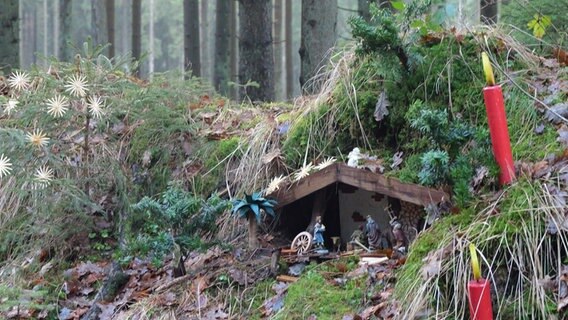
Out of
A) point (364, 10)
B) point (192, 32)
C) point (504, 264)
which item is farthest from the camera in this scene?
point (192, 32)

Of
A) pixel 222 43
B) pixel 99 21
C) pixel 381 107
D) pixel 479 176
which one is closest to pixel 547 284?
pixel 479 176

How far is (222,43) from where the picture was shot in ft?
52.3

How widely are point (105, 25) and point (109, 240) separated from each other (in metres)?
10.7

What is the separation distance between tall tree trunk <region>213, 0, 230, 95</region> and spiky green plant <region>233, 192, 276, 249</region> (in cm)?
1059

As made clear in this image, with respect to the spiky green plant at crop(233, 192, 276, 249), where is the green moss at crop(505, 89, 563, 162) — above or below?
above

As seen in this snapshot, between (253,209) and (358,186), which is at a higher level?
(358,186)

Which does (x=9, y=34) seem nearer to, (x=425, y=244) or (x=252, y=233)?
(x=252, y=233)

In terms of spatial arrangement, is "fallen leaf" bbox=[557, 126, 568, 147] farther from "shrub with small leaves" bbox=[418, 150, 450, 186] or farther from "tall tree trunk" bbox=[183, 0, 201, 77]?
"tall tree trunk" bbox=[183, 0, 201, 77]

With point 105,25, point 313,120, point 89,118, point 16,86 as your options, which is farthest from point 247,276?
point 105,25

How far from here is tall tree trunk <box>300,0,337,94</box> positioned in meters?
9.25

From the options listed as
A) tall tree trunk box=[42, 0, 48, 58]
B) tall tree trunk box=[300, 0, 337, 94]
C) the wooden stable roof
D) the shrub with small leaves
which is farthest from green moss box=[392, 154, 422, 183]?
tall tree trunk box=[42, 0, 48, 58]

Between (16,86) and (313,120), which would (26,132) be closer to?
(16,86)

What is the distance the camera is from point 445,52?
5.18m

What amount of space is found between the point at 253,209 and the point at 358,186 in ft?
2.13
